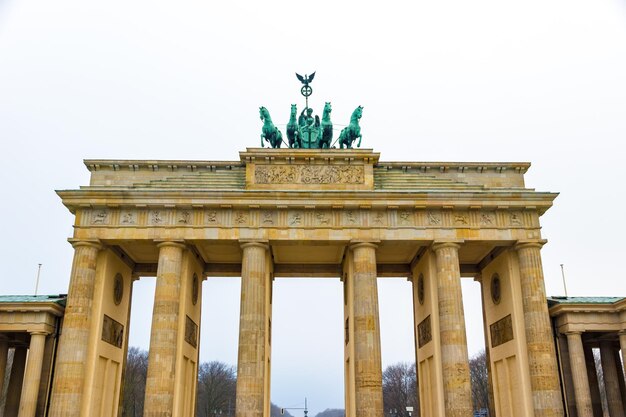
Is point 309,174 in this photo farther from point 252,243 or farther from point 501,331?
point 501,331

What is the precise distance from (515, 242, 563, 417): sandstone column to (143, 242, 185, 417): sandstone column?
16.7 metres

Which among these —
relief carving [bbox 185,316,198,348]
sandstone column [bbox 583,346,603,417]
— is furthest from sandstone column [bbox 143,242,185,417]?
sandstone column [bbox 583,346,603,417]

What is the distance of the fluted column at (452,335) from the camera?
24.2 meters

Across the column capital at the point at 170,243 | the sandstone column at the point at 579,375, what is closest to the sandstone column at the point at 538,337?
the sandstone column at the point at 579,375

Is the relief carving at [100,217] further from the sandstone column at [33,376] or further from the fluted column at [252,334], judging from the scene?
the fluted column at [252,334]

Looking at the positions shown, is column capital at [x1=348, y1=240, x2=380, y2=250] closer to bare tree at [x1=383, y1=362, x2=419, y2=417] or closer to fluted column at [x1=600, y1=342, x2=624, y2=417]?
fluted column at [x1=600, y1=342, x2=624, y2=417]

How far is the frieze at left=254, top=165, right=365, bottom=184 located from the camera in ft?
91.0

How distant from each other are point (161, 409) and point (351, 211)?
41.5 feet

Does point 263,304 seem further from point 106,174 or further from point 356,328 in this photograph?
point 106,174

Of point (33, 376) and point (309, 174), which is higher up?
point (309, 174)

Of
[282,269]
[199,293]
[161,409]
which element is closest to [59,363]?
[161,409]

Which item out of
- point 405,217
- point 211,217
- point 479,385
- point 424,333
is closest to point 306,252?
point 211,217

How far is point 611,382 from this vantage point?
27281 mm

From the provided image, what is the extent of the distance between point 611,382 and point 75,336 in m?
26.4
